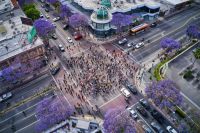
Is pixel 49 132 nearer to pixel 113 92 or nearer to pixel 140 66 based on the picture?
pixel 113 92

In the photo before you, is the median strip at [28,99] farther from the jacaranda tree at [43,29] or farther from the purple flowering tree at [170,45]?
the purple flowering tree at [170,45]

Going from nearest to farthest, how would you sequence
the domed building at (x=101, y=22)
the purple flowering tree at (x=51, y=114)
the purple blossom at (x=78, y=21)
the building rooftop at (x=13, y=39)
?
the purple flowering tree at (x=51, y=114), the building rooftop at (x=13, y=39), the domed building at (x=101, y=22), the purple blossom at (x=78, y=21)

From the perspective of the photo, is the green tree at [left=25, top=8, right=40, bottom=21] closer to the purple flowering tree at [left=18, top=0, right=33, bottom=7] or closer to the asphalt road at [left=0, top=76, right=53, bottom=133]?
the purple flowering tree at [left=18, top=0, right=33, bottom=7]

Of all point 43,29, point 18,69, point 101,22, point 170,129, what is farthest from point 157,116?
point 43,29

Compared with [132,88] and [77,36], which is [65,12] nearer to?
[77,36]

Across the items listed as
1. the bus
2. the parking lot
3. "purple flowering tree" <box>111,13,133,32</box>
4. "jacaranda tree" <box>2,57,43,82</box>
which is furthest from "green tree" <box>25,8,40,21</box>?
the parking lot

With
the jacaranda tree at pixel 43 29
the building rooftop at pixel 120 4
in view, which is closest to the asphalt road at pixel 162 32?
the building rooftop at pixel 120 4

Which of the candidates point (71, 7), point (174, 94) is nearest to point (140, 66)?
point (174, 94)
